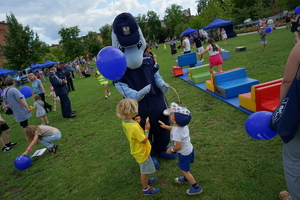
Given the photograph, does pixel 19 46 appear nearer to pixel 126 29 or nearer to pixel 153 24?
pixel 126 29

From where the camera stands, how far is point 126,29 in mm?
3252

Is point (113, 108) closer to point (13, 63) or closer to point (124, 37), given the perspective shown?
point (124, 37)

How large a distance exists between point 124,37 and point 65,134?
4652 millimetres

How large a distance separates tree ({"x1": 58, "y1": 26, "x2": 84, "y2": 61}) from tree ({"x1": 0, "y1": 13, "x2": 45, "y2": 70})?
5.28 meters

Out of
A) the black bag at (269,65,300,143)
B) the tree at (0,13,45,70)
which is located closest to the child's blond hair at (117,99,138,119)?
the black bag at (269,65,300,143)

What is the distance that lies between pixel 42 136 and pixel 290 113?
17.9 ft

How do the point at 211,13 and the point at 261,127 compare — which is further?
the point at 211,13

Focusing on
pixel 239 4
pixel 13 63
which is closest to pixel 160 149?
pixel 13 63

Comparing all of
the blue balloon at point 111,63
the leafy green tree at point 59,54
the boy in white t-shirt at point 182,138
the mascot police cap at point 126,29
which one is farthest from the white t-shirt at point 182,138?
the leafy green tree at point 59,54

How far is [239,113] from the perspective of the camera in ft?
16.7

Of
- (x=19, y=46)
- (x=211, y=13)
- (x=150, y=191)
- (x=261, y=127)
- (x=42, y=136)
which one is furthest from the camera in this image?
(x=211, y=13)

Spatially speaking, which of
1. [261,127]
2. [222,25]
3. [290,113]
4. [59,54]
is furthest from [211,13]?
[59,54]

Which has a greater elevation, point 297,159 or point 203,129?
point 297,159

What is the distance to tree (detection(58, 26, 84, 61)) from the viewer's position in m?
29.8
